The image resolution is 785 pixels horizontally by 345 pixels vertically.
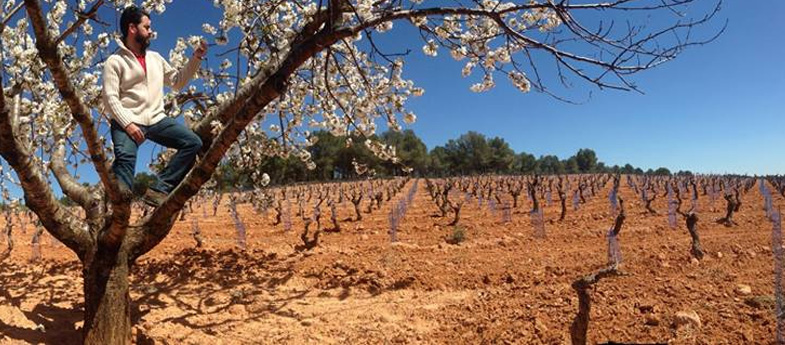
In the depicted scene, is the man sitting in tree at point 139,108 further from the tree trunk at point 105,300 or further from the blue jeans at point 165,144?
the tree trunk at point 105,300

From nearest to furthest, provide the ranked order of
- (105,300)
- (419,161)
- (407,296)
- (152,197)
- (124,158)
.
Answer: (124,158), (152,197), (105,300), (407,296), (419,161)

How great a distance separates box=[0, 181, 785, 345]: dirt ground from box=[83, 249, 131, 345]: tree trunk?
572 millimetres

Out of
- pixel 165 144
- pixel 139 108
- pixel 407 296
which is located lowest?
pixel 407 296

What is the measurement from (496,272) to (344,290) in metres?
2.29

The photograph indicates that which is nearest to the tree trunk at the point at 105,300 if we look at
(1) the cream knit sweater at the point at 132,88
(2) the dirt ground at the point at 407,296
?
(2) the dirt ground at the point at 407,296

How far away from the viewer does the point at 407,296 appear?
6348mm

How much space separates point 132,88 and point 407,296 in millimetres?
4137

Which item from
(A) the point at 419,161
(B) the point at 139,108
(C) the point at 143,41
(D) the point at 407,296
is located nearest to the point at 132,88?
(B) the point at 139,108

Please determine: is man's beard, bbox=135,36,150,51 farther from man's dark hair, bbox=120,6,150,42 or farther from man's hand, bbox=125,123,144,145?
man's hand, bbox=125,123,144,145

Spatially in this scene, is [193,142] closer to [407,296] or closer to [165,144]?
[165,144]

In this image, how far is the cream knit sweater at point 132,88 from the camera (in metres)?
3.29

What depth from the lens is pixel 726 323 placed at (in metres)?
4.18

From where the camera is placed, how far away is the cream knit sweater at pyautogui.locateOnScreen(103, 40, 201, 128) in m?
3.29

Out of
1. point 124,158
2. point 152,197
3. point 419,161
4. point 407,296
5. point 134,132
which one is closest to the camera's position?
point 134,132
